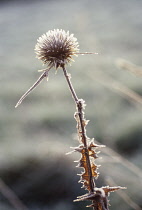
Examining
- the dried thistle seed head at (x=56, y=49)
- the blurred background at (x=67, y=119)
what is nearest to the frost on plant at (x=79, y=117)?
the dried thistle seed head at (x=56, y=49)

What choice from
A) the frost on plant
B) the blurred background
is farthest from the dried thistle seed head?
the blurred background

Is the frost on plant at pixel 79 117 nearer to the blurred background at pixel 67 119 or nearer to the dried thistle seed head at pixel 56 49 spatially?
the dried thistle seed head at pixel 56 49

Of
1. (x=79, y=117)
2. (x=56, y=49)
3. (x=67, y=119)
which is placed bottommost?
(x=79, y=117)

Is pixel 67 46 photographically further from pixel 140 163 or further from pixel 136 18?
pixel 136 18

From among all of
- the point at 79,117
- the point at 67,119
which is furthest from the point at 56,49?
the point at 67,119

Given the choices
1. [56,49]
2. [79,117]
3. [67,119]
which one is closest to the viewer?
[79,117]

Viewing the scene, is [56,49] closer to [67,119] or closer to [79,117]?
[79,117]
